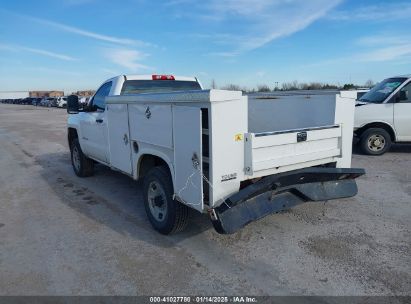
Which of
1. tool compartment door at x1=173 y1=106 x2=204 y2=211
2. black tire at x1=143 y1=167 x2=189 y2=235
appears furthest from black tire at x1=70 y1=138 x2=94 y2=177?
tool compartment door at x1=173 y1=106 x2=204 y2=211

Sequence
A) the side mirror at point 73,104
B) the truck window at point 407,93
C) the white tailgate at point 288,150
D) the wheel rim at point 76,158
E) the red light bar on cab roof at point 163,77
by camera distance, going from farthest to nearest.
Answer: the truck window at point 407,93 < the wheel rim at point 76,158 < the side mirror at point 73,104 < the red light bar on cab roof at point 163,77 < the white tailgate at point 288,150

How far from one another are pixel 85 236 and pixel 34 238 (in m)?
0.65

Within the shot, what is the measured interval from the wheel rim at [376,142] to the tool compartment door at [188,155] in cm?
662

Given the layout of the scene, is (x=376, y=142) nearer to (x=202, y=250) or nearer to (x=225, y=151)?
(x=202, y=250)

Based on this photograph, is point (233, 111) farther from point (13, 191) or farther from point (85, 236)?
point (13, 191)

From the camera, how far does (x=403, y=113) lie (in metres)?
8.16

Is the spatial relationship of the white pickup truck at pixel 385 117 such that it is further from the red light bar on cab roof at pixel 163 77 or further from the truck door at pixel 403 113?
the red light bar on cab roof at pixel 163 77

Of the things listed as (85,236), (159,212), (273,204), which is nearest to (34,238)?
(85,236)

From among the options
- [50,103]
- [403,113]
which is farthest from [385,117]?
[50,103]

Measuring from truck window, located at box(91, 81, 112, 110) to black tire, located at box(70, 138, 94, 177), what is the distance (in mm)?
A: 1500

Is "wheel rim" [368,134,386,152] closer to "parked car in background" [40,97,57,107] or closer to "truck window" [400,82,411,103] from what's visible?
"truck window" [400,82,411,103]

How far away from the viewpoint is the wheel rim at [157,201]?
4176 millimetres

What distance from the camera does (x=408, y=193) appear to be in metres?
5.54

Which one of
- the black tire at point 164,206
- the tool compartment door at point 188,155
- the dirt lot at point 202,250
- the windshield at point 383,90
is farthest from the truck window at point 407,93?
the tool compartment door at point 188,155
